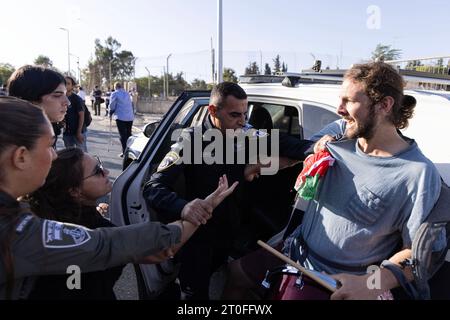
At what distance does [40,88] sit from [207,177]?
1.48m

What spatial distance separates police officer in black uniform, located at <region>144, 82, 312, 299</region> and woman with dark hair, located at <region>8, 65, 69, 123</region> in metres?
1.17

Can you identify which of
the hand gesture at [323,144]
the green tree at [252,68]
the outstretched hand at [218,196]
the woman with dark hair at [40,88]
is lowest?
the outstretched hand at [218,196]

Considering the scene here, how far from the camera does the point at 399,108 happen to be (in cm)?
179

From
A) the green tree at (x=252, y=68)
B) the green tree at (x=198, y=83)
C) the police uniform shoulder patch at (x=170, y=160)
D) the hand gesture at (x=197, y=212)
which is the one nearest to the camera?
the hand gesture at (x=197, y=212)

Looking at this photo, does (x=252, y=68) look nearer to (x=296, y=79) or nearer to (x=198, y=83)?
(x=198, y=83)

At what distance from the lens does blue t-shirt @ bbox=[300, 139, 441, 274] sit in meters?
1.56

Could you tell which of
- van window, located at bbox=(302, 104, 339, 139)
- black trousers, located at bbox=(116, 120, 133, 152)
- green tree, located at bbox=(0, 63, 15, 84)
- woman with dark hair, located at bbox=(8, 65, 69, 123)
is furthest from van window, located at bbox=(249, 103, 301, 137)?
green tree, located at bbox=(0, 63, 15, 84)

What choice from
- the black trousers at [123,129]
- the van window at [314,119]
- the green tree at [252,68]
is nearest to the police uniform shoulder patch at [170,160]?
the van window at [314,119]

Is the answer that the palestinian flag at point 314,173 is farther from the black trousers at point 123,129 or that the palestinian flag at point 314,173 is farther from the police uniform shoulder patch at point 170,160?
the black trousers at point 123,129

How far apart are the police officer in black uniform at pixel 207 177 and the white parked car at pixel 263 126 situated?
0.95 ft

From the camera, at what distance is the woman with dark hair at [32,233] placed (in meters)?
1.10

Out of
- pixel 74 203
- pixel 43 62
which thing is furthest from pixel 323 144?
pixel 43 62
